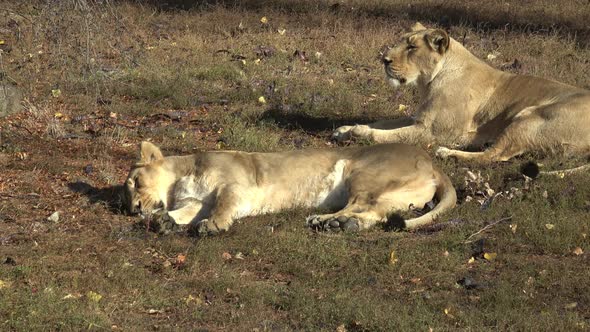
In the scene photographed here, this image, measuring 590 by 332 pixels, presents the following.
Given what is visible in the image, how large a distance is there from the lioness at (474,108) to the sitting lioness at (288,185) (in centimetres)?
179

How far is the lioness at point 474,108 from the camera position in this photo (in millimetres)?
10055

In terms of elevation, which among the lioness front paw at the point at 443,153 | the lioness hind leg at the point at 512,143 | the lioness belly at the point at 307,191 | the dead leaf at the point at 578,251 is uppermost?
the dead leaf at the point at 578,251

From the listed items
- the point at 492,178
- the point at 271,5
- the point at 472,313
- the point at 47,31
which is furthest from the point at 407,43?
the point at 271,5

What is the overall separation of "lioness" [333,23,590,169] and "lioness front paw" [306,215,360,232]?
2.50 metres

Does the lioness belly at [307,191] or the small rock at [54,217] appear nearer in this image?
the small rock at [54,217]

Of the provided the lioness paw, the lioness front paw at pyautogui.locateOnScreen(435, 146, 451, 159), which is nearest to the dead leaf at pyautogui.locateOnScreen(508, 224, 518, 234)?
the lioness front paw at pyautogui.locateOnScreen(435, 146, 451, 159)

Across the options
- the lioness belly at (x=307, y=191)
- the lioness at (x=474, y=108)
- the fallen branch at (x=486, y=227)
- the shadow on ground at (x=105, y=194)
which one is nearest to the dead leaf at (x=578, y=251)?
the fallen branch at (x=486, y=227)

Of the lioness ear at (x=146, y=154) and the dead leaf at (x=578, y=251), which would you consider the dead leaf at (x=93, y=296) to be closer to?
the lioness ear at (x=146, y=154)

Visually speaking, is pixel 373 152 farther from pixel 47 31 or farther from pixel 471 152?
pixel 47 31

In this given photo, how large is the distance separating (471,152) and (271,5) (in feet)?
27.7

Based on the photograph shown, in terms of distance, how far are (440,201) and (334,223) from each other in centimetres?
98

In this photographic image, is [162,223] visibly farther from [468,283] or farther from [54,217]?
[468,283]

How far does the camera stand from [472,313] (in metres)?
6.29

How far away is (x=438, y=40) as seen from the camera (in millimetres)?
10969
